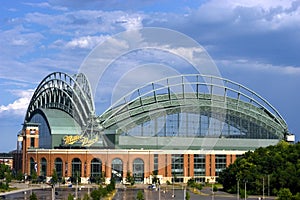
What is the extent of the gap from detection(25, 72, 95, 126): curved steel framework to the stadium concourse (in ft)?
1.06

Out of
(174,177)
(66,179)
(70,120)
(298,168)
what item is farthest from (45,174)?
(298,168)

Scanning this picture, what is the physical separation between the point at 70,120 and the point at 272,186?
68857mm

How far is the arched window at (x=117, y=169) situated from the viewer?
133000 mm

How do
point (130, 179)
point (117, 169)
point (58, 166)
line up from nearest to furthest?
point (130, 179) < point (117, 169) < point (58, 166)

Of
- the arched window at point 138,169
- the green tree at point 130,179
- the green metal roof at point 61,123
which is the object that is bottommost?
the green tree at point 130,179

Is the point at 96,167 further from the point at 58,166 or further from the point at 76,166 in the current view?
the point at 58,166

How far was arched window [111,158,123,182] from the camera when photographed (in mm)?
133000

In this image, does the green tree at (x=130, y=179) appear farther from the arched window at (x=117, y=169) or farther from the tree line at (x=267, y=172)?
the tree line at (x=267, y=172)

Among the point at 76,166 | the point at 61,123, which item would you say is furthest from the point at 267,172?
the point at 61,123

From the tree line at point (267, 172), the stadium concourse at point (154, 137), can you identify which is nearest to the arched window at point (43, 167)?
the stadium concourse at point (154, 137)

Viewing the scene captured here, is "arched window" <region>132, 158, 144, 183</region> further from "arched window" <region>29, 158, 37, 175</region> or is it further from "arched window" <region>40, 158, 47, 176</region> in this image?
"arched window" <region>29, 158, 37, 175</region>

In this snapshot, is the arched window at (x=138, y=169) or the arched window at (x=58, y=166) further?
the arched window at (x=58, y=166)

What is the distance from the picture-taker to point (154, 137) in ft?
450

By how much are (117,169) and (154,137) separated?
37.3 ft
